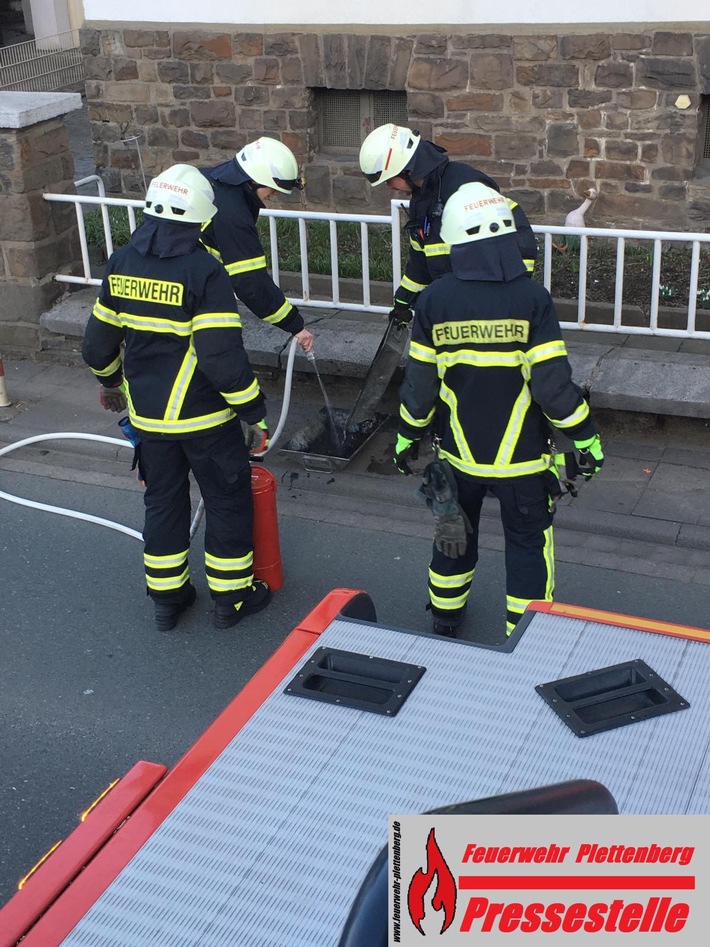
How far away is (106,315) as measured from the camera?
180 inches

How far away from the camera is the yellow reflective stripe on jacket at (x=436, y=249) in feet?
17.4

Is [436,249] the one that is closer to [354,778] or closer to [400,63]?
[354,778]

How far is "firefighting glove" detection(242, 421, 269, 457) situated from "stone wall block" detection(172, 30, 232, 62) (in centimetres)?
609

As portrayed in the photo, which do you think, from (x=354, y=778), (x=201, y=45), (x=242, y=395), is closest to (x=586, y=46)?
(x=201, y=45)

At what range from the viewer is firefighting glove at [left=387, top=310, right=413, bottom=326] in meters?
5.77

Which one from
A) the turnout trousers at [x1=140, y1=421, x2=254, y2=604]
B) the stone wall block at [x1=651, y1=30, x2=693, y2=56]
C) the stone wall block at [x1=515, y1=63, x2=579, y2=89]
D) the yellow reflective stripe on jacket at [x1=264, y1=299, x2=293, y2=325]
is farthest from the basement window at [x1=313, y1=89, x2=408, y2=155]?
the turnout trousers at [x1=140, y1=421, x2=254, y2=604]

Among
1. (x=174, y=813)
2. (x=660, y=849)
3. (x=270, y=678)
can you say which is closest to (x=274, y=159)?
(x=270, y=678)

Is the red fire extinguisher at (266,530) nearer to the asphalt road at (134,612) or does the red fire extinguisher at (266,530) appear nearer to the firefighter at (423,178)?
the asphalt road at (134,612)

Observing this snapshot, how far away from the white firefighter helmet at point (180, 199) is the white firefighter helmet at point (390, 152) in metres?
1.02

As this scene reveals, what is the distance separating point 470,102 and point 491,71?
300mm

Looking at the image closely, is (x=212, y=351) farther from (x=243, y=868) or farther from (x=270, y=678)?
(x=243, y=868)

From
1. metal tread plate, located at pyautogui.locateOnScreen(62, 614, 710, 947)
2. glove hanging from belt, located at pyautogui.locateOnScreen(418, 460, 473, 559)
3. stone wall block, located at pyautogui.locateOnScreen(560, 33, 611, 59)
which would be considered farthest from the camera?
stone wall block, located at pyautogui.locateOnScreen(560, 33, 611, 59)

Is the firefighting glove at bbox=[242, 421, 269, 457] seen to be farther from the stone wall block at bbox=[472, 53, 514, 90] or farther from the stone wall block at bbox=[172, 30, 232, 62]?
the stone wall block at bbox=[172, 30, 232, 62]

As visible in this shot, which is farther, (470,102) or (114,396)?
(470,102)
